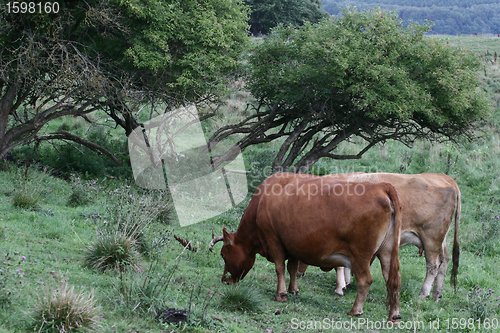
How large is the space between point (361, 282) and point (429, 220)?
1.98 meters

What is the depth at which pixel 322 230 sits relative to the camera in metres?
6.71

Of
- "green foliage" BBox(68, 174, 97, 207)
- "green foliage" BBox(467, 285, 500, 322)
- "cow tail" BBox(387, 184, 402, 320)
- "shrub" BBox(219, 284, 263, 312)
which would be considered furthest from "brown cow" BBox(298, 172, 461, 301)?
"green foliage" BBox(68, 174, 97, 207)

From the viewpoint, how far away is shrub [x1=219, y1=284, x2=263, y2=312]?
20.1 feet

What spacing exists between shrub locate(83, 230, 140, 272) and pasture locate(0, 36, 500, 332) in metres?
0.04

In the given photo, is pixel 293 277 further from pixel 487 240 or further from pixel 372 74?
pixel 372 74

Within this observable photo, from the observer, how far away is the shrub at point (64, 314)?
14.4ft

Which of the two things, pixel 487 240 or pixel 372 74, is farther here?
pixel 372 74

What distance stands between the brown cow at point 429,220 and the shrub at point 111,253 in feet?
11.2

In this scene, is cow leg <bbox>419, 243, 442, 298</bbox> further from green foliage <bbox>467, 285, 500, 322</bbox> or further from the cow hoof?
the cow hoof

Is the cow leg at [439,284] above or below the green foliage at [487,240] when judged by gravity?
above

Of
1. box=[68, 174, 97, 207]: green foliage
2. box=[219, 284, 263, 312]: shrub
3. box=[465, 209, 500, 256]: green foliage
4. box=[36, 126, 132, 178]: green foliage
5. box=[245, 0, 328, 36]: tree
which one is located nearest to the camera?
box=[219, 284, 263, 312]: shrub

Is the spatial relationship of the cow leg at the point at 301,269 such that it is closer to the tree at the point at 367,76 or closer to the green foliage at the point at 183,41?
the tree at the point at 367,76

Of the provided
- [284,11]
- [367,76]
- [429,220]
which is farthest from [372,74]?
[284,11]

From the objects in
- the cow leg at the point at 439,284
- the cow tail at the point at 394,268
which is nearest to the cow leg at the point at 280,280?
the cow tail at the point at 394,268
